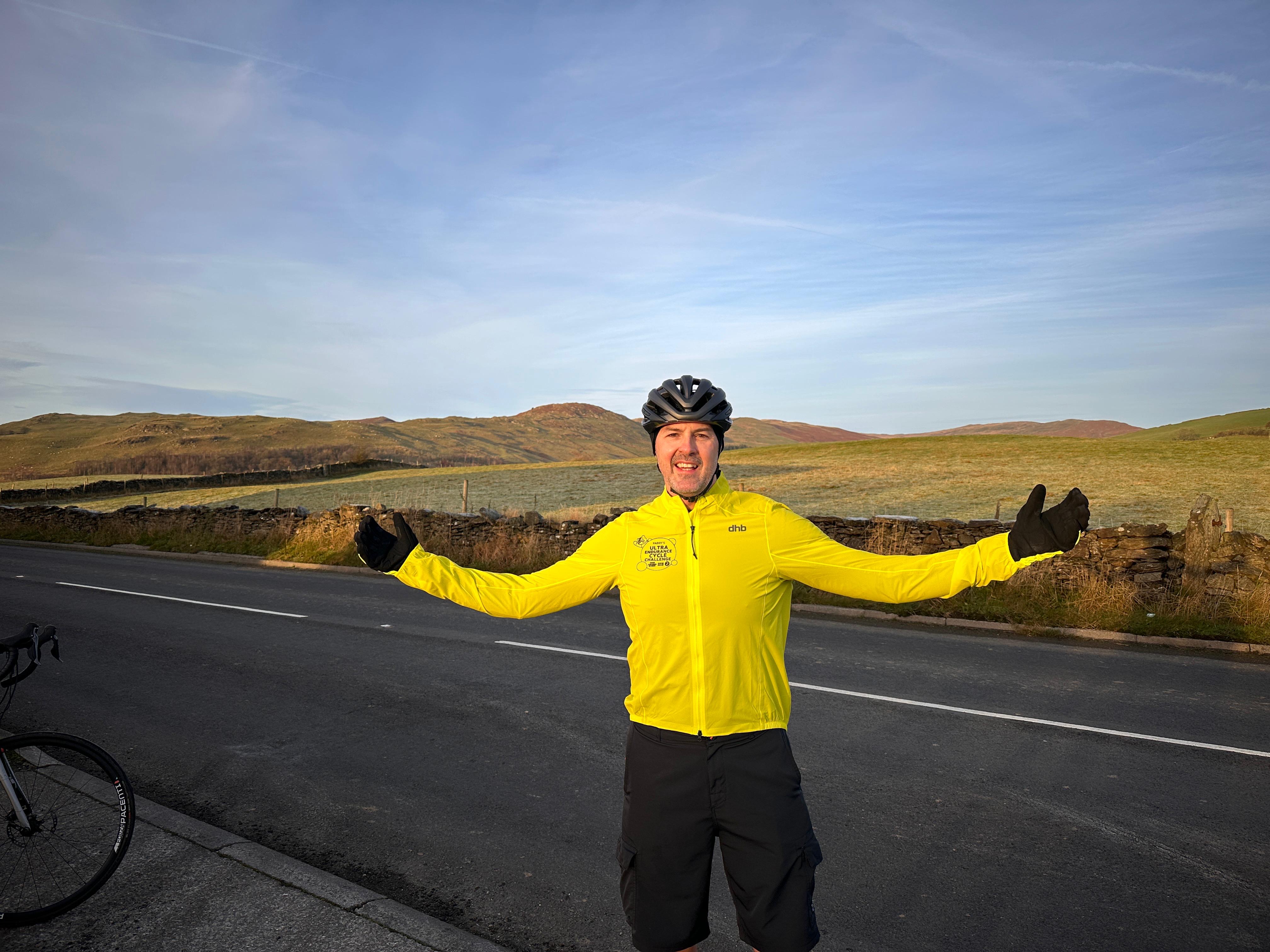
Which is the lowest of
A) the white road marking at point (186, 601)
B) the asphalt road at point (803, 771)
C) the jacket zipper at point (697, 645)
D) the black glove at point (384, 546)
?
the white road marking at point (186, 601)

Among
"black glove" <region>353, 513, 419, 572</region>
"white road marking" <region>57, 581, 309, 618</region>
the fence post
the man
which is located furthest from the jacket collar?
the fence post

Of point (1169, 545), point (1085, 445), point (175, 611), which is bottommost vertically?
Answer: point (175, 611)

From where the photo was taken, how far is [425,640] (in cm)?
989

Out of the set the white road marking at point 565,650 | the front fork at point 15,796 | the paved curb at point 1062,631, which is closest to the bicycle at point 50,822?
the front fork at point 15,796

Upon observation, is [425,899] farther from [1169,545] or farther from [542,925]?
[1169,545]

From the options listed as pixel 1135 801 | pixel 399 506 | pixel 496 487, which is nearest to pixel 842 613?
pixel 1135 801

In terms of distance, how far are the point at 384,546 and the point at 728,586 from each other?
3.68 ft

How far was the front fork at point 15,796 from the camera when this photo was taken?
12.8ft

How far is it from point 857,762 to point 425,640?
5.75 metres

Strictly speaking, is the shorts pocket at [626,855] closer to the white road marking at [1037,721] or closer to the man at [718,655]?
the man at [718,655]

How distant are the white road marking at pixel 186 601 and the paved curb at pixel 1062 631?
696 centimetres

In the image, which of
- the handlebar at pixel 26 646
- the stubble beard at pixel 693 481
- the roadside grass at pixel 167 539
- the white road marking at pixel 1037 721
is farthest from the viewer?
the roadside grass at pixel 167 539

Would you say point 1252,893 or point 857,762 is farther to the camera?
point 857,762

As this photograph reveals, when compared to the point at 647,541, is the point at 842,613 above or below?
below
